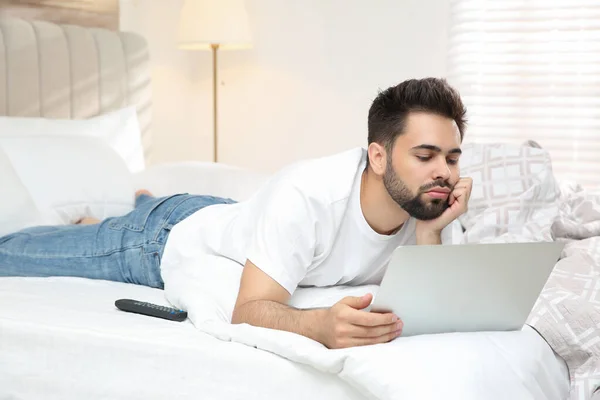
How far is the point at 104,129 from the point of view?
11.0 feet

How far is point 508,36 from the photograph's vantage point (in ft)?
12.7

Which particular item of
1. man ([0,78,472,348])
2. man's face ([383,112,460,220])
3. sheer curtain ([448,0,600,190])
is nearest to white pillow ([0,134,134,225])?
man ([0,78,472,348])

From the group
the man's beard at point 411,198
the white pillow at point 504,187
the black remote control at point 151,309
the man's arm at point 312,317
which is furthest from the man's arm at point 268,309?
the white pillow at point 504,187

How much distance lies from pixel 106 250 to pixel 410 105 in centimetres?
95

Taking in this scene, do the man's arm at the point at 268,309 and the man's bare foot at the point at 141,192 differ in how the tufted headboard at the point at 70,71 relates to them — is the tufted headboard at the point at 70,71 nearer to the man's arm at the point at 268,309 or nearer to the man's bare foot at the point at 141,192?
the man's bare foot at the point at 141,192

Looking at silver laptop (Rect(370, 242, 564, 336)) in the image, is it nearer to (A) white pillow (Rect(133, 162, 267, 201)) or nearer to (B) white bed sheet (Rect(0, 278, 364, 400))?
(B) white bed sheet (Rect(0, 278, 364, 400))

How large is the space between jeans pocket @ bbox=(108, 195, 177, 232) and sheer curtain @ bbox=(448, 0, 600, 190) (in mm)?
2042

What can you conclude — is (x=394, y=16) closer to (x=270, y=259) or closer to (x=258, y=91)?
(x=258, y=91)

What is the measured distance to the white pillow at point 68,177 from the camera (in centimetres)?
271

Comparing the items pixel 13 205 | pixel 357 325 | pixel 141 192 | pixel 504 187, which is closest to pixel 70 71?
pixel 141 192

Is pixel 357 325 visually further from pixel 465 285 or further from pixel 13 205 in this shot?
pixel 13 205

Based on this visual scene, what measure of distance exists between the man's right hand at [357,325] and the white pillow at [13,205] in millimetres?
1288

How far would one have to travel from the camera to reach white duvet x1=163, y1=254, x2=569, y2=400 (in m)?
1.46

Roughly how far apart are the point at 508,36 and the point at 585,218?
147 cm
